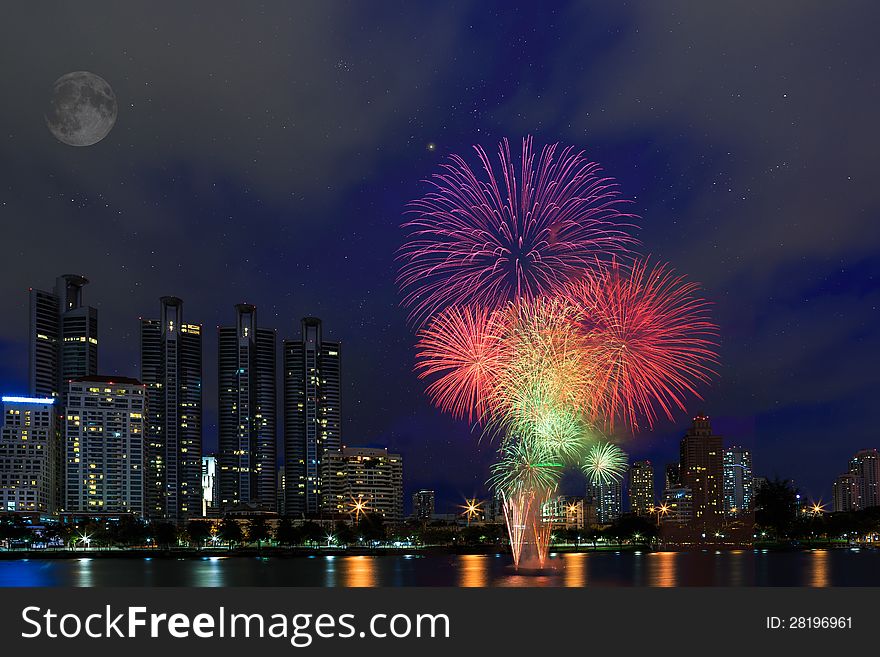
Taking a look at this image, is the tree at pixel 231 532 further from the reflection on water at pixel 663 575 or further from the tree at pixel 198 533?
the reflection on water at pixel 663 575

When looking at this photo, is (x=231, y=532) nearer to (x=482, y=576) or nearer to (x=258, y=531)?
(x=258, y=531)

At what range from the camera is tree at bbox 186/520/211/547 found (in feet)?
622

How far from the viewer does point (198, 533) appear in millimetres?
190125

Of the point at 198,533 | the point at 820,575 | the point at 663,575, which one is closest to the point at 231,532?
the point at 198,533

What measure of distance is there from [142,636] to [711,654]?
12.3 metres

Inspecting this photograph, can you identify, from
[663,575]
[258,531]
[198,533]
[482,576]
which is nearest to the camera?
[482,576]

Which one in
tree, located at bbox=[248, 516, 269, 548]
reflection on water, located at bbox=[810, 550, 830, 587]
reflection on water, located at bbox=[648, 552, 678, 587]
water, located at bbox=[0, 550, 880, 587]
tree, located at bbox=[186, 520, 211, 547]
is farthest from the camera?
tree, located at bbox=[248, 516, 269, 548]

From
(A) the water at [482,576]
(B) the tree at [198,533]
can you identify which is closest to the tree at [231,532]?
(B) the tree at [198,533]

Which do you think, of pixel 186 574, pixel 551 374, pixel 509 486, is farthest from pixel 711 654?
pixel 186 574

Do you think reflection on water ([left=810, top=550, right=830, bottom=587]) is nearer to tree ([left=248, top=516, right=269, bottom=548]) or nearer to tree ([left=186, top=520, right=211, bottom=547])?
tree ([left=248, top=516, right=269, bottom=548])

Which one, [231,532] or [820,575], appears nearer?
[820,575]

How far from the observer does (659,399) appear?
4475cm

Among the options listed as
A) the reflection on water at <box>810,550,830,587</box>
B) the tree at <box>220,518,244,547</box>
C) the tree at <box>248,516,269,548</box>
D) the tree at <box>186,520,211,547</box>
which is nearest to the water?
the reflection on water at <box>810,550,830,587</box>


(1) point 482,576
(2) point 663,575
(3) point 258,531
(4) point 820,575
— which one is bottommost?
(3) point 258,531
